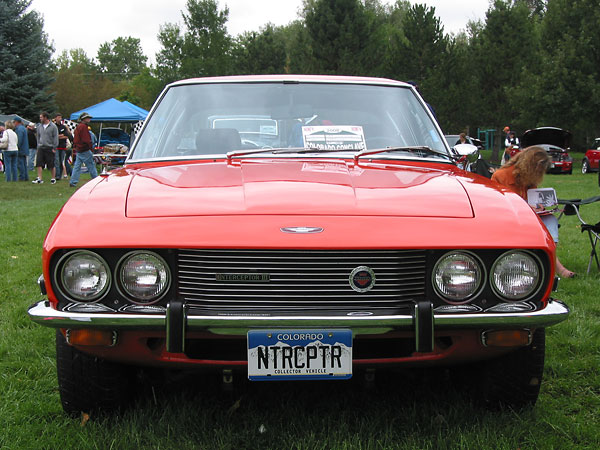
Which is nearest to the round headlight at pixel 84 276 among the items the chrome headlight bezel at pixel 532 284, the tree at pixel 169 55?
the chrome headlight bezel at pixel 532 284

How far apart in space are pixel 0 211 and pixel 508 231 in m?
8.80

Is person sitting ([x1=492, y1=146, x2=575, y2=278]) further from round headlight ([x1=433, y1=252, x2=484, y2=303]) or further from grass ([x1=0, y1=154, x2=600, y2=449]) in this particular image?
round headlight ([x1=433, y1=252, x2=484, y2=303])

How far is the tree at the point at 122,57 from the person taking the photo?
98.1 meters

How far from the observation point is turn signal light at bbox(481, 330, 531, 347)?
7.41 ft

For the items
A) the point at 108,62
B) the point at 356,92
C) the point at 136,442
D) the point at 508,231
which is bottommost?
the point at 136,442

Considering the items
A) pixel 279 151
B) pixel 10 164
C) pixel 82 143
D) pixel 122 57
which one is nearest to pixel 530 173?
pixel 279 151

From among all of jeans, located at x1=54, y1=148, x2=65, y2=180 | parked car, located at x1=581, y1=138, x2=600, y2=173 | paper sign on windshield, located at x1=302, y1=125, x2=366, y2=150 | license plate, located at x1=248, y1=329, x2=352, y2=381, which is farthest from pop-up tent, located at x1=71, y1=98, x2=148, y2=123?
license plate, located at x1=248, y1=329, x2=352, y2=381

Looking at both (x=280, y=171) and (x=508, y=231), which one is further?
(x=280, y=171)

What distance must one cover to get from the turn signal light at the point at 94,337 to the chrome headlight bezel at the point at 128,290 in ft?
0.49

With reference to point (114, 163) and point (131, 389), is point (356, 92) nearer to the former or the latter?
point (114, 163)

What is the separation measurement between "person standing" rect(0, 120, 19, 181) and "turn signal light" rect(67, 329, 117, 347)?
14165 millimetres

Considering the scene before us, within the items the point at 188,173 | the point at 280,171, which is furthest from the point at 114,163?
the point at 280,171

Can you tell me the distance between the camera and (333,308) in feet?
7.16

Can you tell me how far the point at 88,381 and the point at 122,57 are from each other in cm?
10577
